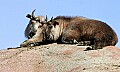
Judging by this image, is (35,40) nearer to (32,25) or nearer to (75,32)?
(32,25)

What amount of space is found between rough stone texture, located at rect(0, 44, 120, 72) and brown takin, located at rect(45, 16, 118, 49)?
101 cm

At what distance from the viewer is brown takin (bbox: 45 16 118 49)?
1561cm

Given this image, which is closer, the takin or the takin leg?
the takin

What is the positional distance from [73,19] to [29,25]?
269 centimetres

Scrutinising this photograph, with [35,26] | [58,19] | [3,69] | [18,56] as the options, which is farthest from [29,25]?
[3,69]

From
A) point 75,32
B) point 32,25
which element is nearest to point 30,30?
point 32,25

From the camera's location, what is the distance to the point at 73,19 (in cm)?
1816

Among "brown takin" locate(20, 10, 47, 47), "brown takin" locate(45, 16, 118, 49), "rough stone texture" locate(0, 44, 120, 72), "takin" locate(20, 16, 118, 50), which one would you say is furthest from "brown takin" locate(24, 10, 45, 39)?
"rough stone texture" locate(0, 44, 120, 72)

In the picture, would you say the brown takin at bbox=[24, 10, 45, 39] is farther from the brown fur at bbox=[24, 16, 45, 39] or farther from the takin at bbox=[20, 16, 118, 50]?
the takin at bbox=[20, 16, 118, 50]

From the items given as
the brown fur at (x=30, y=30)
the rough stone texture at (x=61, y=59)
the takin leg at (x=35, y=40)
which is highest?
the brown fur at (x=30, y=30)

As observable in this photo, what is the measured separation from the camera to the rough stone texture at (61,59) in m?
11.7

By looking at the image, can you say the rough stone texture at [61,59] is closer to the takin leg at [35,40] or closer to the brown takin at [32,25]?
the takin leg at [35,40]

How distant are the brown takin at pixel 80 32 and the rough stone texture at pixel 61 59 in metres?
1.01

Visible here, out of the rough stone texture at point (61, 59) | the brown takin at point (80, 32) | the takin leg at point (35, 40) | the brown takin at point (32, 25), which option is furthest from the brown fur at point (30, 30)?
the rough stone texture at point (61, 59)
